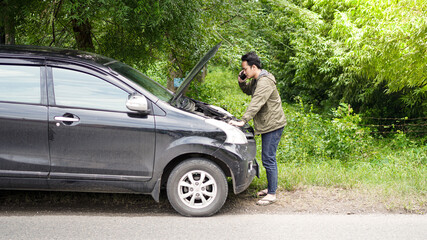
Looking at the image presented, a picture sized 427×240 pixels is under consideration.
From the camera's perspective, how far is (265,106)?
5.46 m

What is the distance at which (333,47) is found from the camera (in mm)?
14836

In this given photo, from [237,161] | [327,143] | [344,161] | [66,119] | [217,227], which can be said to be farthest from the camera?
[327,143]

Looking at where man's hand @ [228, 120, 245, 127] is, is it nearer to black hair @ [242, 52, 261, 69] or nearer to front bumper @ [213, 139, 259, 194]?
front bumper @ [213, 139, 259, 194]

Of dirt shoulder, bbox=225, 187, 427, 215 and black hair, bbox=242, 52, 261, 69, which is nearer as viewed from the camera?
dirt shoulder, bbox=225, 187, 427, 215

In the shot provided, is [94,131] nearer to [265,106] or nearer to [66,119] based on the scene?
[66,119]

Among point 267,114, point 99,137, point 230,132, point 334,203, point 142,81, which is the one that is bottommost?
point 334,203

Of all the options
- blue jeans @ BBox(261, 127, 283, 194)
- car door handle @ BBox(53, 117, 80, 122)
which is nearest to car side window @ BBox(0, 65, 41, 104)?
car door handle @ BBox(53, 117, 80, 122)

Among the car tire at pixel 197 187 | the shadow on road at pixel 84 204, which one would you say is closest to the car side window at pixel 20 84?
the shadow on road at pixel 84 204

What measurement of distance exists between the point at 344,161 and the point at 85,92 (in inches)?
219

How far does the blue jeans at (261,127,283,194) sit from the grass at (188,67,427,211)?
0.48 meters

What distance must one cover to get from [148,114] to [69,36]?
4.92 metres

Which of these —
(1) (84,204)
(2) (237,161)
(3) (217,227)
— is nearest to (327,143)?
(2) (237,161)

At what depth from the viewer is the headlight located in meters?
4.93

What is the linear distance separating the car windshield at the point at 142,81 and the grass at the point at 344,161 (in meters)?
1.87
